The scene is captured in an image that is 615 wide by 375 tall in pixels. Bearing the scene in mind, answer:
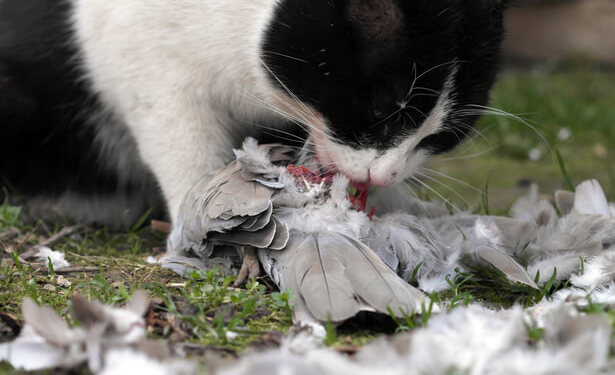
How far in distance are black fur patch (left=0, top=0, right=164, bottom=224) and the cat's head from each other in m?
0.72

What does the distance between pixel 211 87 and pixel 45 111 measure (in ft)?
1.99

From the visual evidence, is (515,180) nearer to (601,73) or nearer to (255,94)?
(255,94)

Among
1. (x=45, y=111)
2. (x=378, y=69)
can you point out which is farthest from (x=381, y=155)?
(x=45, y=111)

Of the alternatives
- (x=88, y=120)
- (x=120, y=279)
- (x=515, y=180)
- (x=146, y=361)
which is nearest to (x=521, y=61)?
(x=515, y=180)

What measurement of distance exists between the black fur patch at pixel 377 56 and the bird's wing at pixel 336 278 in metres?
0.30

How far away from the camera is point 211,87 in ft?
6.19

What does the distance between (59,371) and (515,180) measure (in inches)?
89.3

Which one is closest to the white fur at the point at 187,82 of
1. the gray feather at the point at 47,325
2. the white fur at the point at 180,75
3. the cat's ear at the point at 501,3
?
the white fur at the point at 180,75

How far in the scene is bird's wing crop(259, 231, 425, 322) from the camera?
128 cm

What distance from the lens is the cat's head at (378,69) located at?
1568mm

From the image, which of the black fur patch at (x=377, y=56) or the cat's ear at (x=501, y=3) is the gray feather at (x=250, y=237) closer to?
the black fur patch at (x=377, y=56)

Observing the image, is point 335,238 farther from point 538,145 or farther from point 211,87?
point 538,145

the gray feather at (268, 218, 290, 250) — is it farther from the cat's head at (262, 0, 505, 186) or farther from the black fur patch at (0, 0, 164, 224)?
the black fur patch at (0, 0, 164, 224)

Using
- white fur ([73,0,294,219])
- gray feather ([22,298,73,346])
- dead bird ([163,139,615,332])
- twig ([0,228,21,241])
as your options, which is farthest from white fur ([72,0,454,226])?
gray feather ([22,298,73,346])
